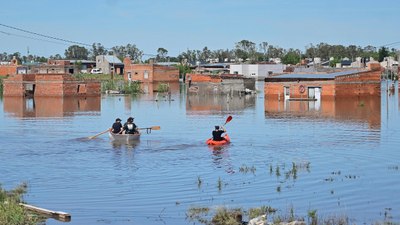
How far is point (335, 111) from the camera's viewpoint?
63062 millimetres

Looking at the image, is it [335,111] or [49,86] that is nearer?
[335,111]

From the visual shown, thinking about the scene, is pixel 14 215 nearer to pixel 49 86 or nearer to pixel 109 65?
pixel 49 86

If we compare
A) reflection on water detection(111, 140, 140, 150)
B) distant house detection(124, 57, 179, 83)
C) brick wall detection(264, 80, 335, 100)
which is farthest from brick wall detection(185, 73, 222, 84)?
reflection on water detection(111, 140, 140, 150)

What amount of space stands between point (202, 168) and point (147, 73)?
113850 millimetres

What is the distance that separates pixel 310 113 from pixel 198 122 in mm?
13469

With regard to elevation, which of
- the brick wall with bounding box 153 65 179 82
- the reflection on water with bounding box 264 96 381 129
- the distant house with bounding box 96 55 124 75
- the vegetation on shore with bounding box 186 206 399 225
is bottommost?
the vegetation on shore with bounding box 186 206 399 225

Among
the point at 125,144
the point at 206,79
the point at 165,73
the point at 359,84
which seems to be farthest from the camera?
the point at 165,73

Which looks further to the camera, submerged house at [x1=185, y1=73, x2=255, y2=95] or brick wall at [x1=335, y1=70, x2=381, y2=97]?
submerged house at [x1=185, y1=73, x2=255, y2=95]

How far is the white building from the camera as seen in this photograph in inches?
6462

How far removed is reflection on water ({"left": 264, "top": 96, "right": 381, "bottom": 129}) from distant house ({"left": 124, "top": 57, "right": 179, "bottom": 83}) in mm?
64148

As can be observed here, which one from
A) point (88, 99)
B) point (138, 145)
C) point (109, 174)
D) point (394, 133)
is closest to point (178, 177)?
point (109, 174)

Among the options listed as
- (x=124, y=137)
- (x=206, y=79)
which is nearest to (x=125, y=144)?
(x=124, y=137)

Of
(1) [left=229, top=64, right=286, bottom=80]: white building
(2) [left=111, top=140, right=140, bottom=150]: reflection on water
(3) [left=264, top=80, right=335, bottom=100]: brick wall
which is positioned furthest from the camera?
(1) [left=229, top=64, right=286, bottom=80]: white building

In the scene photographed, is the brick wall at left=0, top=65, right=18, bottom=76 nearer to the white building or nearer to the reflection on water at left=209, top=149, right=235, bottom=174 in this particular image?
the white building
